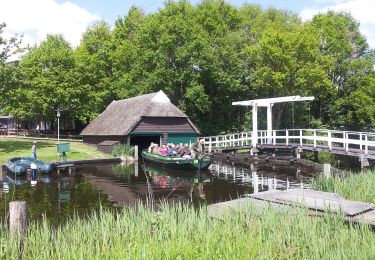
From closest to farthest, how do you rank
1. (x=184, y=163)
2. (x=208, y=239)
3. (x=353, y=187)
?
1. (x=208, y=239)
2. (x=353, y=187)
3. (x=184, y=163)

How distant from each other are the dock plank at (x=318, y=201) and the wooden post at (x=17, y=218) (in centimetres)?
564

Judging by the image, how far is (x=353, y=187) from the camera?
12.3 meters

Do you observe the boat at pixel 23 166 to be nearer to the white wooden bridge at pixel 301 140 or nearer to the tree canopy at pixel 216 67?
the white wooden bridge at pixel 301 140

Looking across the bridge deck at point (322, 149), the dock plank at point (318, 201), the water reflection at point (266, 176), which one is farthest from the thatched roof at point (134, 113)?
the dock plank at point (318, 201)

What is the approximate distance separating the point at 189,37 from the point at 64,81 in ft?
57.8

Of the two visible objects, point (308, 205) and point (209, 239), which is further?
point (308, 205)

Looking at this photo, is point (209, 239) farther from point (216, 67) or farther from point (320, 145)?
point (216, 67)

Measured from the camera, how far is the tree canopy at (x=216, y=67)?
45.1 metres

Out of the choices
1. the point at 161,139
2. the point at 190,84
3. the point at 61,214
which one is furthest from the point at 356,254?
the point at 190,84

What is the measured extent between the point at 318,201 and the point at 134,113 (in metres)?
30.8

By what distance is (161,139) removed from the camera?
127ft

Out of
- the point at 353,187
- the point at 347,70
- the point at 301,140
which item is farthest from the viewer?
the point at 347,70

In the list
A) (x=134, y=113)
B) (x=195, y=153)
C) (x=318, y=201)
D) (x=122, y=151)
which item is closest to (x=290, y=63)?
(x=134, y=113)

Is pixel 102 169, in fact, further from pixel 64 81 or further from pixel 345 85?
pixel 345 85
